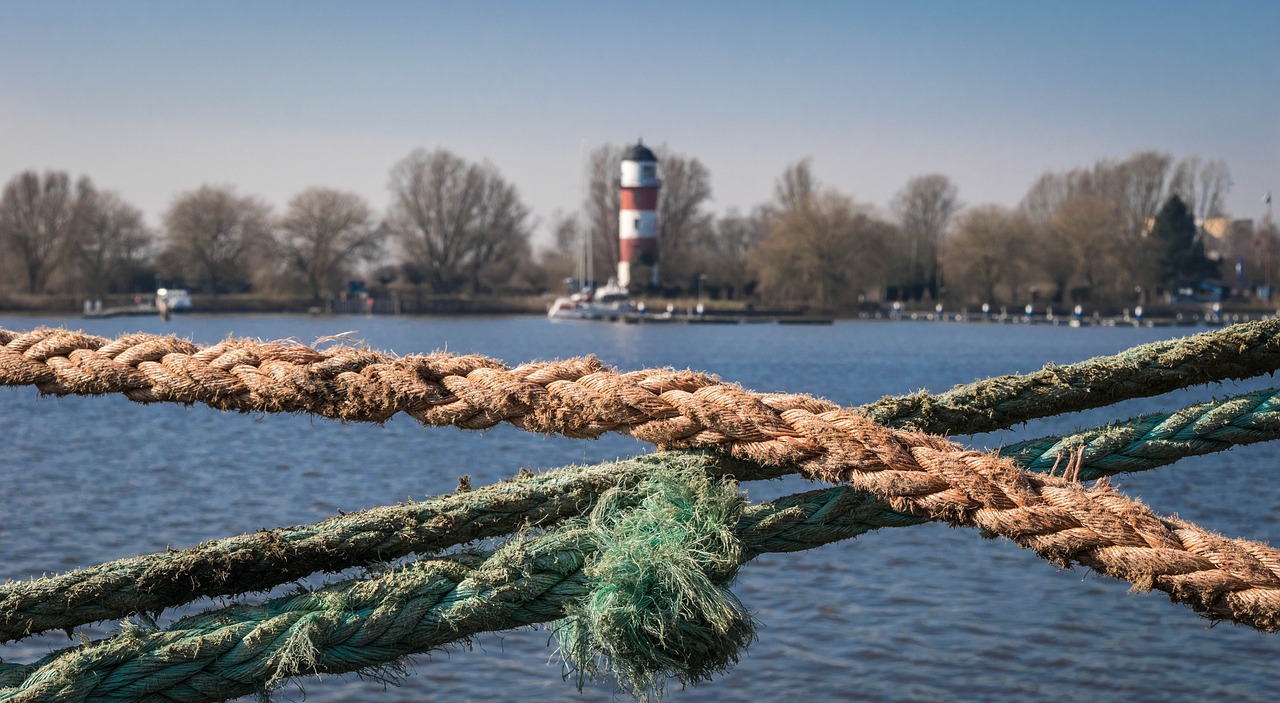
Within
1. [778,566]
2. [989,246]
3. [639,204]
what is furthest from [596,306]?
[778,566]

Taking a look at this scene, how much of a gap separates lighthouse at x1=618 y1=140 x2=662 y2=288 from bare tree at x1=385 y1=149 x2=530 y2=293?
38.0 feet

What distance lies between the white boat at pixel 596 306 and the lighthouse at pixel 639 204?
2.66 metres

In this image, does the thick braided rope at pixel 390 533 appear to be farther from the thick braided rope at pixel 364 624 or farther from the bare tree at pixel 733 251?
the bare tree at pixel 733 251

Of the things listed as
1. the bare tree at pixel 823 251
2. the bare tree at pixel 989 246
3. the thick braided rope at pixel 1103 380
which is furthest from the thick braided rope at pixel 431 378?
the bare tree at pixel 989 246

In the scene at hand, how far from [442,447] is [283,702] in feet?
55.8

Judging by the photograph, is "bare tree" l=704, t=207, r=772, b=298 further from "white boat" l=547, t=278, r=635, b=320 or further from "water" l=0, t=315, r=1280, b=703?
"water" l=0, t=315, r=1280, b=703

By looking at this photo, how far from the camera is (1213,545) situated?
1683 millimetres

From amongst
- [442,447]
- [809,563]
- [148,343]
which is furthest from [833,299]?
[148,343]

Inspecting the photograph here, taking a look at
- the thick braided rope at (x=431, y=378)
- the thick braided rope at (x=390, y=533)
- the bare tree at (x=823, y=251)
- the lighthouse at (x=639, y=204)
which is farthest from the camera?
the lighthouse at (x=639, y=204)

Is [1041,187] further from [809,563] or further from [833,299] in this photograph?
[809,563]

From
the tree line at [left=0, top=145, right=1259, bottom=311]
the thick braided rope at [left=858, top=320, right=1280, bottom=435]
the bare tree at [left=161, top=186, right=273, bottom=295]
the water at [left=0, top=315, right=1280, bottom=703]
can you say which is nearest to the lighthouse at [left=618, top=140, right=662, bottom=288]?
the tree line at [left=0, top=145, right=1259, bottom=311]

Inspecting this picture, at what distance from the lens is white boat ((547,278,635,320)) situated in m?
99.2

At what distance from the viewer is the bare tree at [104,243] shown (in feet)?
315

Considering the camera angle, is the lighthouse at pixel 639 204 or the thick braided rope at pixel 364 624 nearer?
the thick braided rope at pixel 364 624
